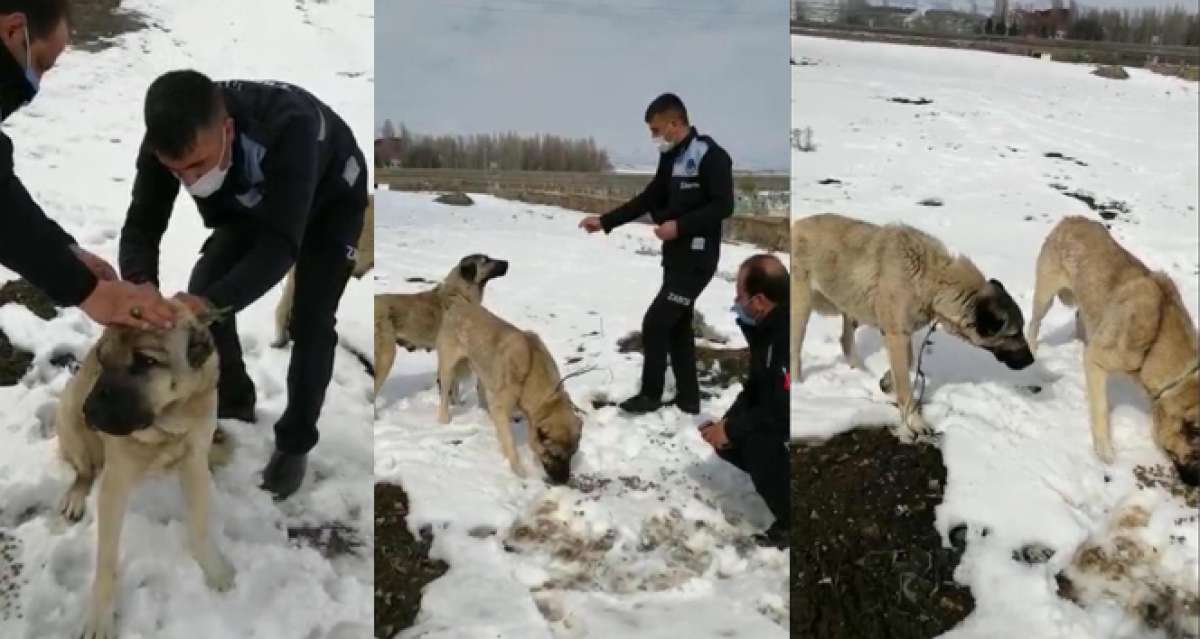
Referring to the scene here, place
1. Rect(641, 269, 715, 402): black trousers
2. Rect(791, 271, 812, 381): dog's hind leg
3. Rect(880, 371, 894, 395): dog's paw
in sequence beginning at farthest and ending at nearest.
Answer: Rect(880, 371, 894, 395): dog's paw, Rect(791, 271, 812, 381): dog's hind leg, Rect(641, 269, 715, 402): black trousers

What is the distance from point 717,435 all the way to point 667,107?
0.79m

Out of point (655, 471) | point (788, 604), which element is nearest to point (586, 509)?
point (655, 471)

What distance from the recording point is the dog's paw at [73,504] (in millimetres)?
1800

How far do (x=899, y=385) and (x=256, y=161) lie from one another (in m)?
1.67

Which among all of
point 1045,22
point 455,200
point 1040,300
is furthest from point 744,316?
point 1045,22

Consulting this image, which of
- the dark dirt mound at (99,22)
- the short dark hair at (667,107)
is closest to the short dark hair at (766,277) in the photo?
the short dark hair at (667,107)

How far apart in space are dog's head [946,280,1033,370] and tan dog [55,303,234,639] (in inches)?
75.0

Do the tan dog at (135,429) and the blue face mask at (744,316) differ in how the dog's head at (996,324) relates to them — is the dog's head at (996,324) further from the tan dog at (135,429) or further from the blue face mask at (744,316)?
the tan dog at (135,429)

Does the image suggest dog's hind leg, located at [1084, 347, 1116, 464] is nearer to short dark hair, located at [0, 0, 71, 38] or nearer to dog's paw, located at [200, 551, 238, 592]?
dog's paw, located at [200, 551, 238, 592]

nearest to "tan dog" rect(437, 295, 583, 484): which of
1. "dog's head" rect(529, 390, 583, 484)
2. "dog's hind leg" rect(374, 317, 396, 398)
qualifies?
"dog's head" rect(529, 390, 583, 484)

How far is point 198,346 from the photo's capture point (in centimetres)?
170

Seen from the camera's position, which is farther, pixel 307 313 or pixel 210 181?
pixel 307 313

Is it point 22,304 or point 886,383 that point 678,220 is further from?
point 22,304

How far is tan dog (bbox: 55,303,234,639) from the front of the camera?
1625 millimetres
